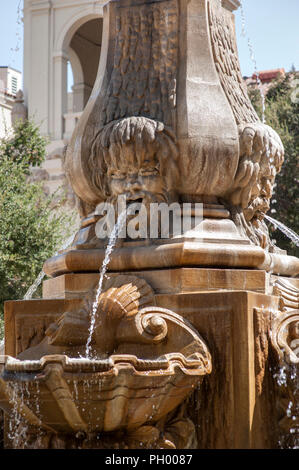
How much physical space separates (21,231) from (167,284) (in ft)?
31.8

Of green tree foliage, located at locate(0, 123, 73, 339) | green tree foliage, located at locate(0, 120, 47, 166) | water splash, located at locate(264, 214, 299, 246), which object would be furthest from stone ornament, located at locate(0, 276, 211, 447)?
green tree foliage, located at locate(0, 120, 47, 166)

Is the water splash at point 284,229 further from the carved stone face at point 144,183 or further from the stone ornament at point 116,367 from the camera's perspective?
the stone ornament at point 116,367

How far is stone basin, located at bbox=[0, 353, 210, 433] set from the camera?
468 cm

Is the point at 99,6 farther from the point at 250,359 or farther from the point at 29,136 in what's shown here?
the point at 250,359

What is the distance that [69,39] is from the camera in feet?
92.3

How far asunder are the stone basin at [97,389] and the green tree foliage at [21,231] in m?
9.15

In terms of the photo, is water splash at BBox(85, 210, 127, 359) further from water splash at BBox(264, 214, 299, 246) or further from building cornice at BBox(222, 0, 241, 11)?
building cornice at BBox(222, 0, 241, 11)

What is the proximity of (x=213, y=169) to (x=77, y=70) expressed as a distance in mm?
23788

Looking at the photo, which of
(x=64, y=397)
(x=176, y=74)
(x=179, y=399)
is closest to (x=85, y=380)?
(x=64, y=397)

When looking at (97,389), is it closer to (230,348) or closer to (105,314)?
(105,314)

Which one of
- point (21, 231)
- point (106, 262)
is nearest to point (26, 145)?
point (21, 231)

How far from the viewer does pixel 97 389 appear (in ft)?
15.5

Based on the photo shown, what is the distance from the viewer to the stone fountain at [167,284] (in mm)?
4926

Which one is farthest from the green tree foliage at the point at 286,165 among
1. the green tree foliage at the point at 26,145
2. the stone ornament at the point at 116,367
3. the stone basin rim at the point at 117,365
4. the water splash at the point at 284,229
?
the stone basin rim at the point at 117,365
